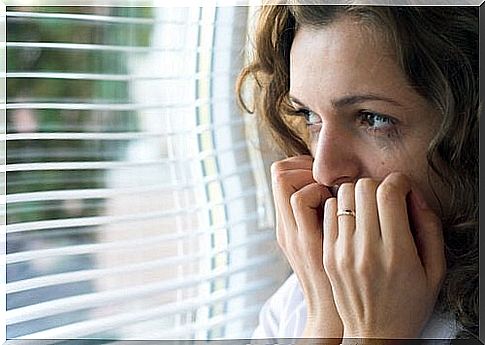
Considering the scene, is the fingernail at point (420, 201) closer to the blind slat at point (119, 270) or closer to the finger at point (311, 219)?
the finger at point (311, 219)

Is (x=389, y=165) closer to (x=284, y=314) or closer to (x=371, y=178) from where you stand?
(x=371, y=178)

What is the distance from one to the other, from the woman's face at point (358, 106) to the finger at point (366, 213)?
0.03 meters

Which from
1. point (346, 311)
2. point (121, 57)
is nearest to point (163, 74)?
point (121, 57)

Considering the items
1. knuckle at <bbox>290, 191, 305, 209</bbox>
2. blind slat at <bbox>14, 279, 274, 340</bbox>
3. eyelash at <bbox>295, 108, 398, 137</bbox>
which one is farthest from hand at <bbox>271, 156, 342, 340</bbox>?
blind slat at <bbox>14, 279, 274, 340</bbox>

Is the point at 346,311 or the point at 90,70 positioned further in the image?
the point at 90,70

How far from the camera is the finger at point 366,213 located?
0.95m

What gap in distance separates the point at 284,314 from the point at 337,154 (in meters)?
0.26

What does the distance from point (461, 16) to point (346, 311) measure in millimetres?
353

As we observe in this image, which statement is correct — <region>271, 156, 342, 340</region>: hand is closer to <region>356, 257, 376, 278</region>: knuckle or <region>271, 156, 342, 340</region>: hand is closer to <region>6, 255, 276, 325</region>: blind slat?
<region>356, 257, 376, 278</region>: knuckle

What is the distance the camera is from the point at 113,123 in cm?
116

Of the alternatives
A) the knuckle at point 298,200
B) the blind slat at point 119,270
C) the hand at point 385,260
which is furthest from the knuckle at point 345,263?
the blind slat at point 119,270

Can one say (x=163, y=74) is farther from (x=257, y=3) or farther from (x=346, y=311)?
(x=346, y=311)

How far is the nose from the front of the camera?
0.99 meters

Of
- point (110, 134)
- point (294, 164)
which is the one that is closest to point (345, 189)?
point (294, 164)
